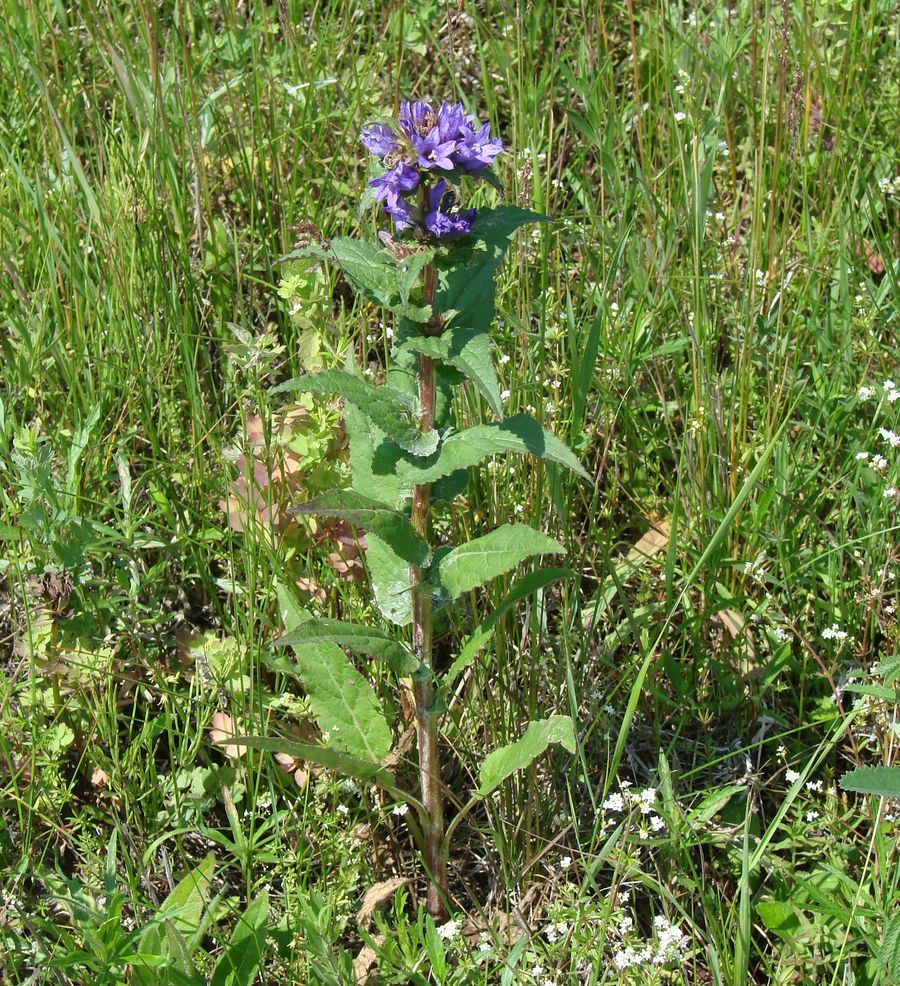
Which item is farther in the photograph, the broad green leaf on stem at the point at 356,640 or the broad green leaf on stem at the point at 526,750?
the broad green leaf on stem at the point at 526,750

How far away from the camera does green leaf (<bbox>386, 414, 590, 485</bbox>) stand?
170cm

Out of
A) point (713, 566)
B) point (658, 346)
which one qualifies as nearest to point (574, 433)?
point (713, 566)

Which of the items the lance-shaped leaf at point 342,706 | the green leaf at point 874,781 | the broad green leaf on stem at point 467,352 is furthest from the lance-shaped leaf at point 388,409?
the green leaf at point 874,781

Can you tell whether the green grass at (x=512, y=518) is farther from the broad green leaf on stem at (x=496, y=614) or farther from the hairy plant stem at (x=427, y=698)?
the broad green leaf on stem at (x=496, y=614)

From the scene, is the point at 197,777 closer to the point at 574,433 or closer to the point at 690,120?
the point at 574,433

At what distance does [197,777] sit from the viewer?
235 cm

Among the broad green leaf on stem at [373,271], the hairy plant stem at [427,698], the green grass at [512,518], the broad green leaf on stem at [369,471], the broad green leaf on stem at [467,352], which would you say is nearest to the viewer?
the broad green leaf on stem at [467,352]

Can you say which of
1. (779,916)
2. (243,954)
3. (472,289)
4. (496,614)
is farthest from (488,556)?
(779,916)

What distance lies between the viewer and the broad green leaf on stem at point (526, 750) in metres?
1.95

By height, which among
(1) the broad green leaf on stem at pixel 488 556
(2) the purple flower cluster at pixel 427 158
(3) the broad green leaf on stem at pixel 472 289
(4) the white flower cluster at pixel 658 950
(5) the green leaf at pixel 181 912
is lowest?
(4) the white flower cluster at pixel 658 950

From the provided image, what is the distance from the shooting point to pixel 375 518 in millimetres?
1862

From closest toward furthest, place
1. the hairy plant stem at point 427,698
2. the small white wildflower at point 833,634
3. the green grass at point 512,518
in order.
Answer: the hairy plant stem at point 427,698
the green grass at point 512,518
the small white wildflower at point 833,634

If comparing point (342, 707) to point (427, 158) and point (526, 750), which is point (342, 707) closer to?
point (526, 750)

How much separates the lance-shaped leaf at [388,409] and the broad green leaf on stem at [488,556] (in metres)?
0.20
